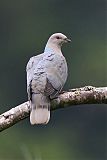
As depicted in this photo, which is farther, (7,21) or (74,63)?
(7,21)

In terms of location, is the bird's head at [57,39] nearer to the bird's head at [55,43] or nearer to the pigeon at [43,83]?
the bird's head at [55,43]

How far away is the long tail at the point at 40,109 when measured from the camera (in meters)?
8.12

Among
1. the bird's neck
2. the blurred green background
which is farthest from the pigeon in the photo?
the blurred green background

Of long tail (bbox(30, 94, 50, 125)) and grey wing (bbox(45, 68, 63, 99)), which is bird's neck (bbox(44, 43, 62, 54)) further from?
long tail (bbox(30, 94, 50, 125))

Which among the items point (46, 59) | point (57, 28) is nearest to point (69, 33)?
point (57, 28)

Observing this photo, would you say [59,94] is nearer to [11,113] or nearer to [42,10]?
[11,113]

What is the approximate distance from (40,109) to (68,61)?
1662 cm

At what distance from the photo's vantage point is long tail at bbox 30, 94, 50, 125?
812 centimetres

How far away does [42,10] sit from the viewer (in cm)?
2797

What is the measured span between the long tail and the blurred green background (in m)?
11.0

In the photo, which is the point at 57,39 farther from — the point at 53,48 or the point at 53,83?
the point at 53,83

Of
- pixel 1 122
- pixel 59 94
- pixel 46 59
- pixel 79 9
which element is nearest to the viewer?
pixel 1 122

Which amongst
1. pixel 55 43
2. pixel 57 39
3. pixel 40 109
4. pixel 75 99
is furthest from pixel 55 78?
pixel 57 39

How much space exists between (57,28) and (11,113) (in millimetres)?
18450
